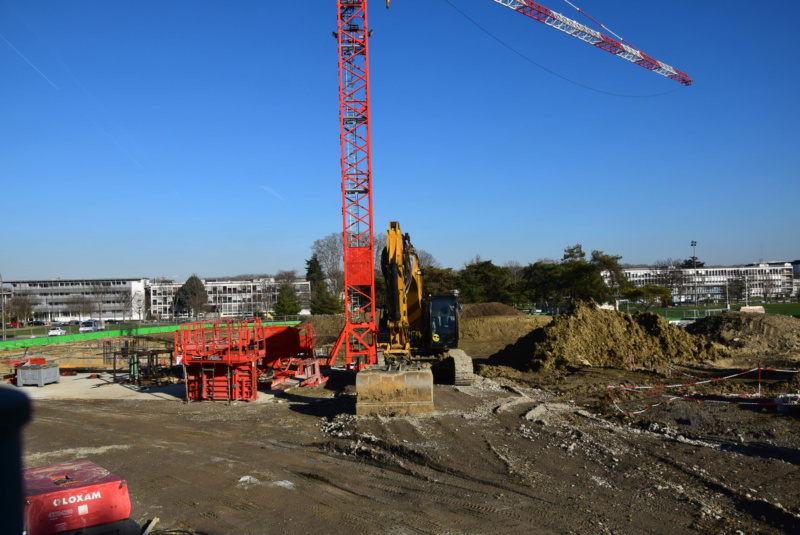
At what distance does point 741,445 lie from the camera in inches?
421

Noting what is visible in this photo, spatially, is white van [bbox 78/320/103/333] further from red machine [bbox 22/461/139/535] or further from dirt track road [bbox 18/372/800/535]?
red machine [bbox 22/461/139/535]

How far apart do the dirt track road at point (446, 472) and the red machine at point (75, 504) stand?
103 inches

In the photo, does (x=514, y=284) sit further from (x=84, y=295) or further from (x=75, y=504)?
(x=84, y=295)

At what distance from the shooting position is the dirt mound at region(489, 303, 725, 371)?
2316 centimetres

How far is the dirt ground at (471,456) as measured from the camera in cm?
771

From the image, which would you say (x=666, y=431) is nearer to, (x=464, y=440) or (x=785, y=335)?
(x=464, y=440)

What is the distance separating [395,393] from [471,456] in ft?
13.3

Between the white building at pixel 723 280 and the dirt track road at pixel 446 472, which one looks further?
the white building at pixel 723 280

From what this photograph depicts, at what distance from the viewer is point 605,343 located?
24125mm

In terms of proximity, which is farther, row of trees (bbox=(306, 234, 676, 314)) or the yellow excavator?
row of trees (bbox=(306, 234, 676, 314))

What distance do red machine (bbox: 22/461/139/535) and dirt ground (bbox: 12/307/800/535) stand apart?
2.67 metres

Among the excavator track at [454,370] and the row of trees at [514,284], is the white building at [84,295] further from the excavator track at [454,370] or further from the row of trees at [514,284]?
the excavator track at [454,370]

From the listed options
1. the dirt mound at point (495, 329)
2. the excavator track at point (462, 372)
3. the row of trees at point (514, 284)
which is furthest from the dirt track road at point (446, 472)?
the row of trees at point (514, 284)

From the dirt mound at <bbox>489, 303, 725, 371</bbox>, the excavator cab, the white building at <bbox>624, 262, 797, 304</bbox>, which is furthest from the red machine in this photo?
the white building at <bbox>624, 262, 797, 304</bbox>
